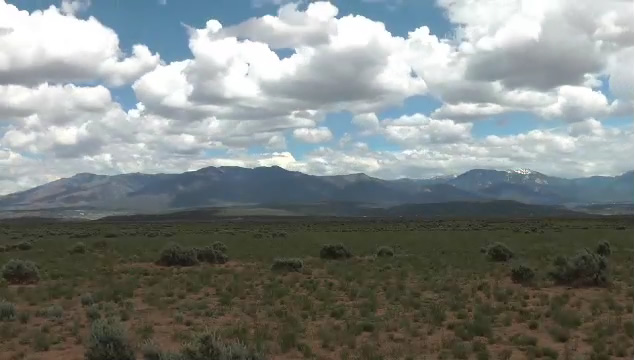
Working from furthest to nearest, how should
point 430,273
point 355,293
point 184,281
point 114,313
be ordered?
point 430,273 → point 184,281 → point 355,293 → point 114,313

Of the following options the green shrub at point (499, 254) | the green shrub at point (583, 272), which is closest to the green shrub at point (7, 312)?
the green shrub at point (583, 272)

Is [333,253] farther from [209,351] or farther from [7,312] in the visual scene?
[209,351]

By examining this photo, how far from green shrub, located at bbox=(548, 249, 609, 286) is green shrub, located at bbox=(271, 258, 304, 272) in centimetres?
1307

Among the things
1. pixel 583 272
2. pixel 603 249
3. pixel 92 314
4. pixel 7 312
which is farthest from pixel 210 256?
pixel 603 249

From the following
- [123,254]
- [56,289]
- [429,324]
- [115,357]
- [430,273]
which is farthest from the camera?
[123,254]

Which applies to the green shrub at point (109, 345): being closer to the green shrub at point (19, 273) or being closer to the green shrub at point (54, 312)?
the green shrub at point (54, 312)

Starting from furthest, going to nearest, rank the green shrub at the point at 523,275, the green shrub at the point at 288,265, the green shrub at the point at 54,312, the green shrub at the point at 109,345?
the green shrub at the point at 288,265, the green shrub at the point at 523,275, the green shrub at the point at 54,312, the green shrub at the point at 109,345

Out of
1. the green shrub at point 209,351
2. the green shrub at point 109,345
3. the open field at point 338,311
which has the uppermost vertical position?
the green shrub at point 209,351

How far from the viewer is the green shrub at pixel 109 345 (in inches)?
456

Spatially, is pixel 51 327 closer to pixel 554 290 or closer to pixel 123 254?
pixel 554 290

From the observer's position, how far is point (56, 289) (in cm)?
2303

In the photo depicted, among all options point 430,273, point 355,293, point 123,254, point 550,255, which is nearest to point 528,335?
point 355,293

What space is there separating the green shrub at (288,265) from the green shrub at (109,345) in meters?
17.8

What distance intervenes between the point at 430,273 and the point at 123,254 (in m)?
25.4
